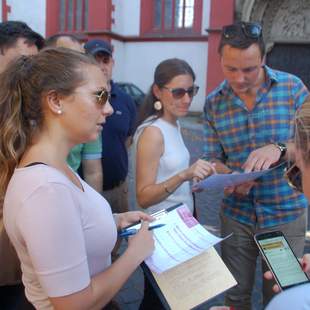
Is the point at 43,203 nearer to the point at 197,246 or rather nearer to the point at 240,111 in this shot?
the point at 197,246

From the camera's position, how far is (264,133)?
227 centimetres

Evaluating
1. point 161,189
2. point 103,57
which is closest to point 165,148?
point 161,189

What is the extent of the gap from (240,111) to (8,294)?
4.87 ft

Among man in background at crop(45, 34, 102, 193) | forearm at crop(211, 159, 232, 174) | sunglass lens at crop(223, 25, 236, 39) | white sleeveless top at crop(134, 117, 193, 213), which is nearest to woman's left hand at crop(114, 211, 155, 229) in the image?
white sleeveless top at crop(134, 117, 193, 213)

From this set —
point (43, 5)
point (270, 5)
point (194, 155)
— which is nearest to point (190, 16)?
point (270, 5)

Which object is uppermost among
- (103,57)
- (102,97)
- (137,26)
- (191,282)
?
(137,26)

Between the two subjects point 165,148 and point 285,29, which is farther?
point 285,29

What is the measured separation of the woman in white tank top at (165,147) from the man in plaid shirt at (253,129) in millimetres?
200

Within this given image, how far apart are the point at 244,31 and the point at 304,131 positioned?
50.3 inches

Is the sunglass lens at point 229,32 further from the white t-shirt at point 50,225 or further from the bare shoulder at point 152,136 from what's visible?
the white t-shirt at point 50,225

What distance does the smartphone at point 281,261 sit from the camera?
1.51 metres

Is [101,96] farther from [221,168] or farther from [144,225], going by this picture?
[221,168]

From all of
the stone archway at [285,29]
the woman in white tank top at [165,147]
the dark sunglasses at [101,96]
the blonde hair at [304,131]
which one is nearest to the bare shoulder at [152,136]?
the woman in white tank top at [165,147]

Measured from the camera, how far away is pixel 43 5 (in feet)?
58.5
